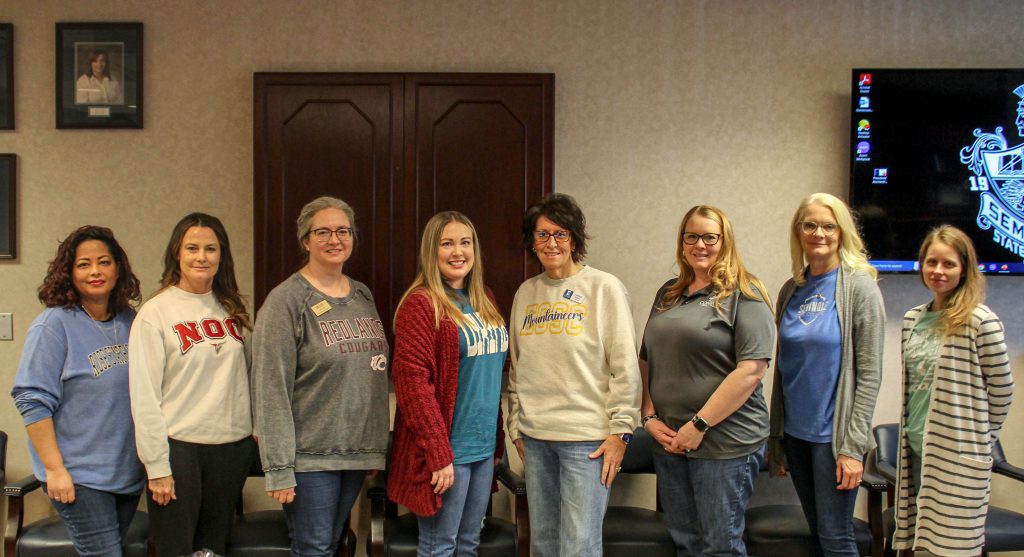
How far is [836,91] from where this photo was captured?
3080 millimetres

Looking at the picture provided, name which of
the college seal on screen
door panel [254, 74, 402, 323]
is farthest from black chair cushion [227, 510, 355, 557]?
the college seal on screen

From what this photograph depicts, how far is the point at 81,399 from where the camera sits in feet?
7.20

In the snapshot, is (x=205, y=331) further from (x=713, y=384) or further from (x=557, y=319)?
(x=713, y=384)

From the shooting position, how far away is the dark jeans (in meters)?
2.20

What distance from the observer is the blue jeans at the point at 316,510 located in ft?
7.32

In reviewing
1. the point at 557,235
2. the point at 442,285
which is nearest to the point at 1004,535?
the point at 557,235

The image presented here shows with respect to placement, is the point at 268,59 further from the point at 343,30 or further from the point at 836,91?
the point at 836,91

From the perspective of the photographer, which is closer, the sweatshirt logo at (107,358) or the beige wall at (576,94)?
the sweatshirt logo at (107,358)

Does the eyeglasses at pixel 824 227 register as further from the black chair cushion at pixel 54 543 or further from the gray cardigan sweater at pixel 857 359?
the black chair cushion at pixel 54 543

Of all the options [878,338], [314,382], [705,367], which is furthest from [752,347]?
[314,382]

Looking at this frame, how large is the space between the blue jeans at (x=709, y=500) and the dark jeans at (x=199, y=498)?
140cm

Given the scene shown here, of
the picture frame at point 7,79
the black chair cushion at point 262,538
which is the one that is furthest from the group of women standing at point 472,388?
the picture frame at point 7,79

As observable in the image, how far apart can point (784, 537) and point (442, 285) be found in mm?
1504

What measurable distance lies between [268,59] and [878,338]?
2595 mm
